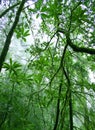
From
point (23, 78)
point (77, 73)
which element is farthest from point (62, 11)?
point (77, 73)

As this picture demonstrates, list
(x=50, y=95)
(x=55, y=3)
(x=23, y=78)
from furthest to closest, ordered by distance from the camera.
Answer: (x=50, y=95) → (x=23, y=78) → (x=55, y=3)

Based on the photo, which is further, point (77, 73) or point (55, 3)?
point (77, 73)

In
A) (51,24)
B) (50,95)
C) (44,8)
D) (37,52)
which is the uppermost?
(51,24)

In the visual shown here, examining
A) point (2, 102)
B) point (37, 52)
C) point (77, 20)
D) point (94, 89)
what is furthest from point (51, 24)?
point (2, 102)

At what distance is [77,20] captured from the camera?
1.84 m

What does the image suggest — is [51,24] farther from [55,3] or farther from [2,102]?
[2,102]

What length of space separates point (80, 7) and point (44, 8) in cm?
25

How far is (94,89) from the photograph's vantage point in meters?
2.01

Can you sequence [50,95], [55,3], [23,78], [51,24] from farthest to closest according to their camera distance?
[51,24] → [50,95] → [23,78] → [55,3]

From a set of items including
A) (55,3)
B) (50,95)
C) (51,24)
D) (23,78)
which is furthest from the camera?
(51,24)

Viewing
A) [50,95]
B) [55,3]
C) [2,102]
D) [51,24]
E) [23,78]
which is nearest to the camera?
[55,3]

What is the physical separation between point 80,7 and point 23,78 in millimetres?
665

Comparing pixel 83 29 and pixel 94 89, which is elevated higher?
pixel 83 29

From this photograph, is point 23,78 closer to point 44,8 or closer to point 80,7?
point 44,8
